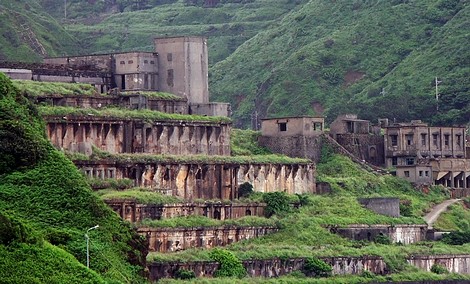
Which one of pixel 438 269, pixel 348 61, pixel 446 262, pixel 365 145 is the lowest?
pixel 438 269

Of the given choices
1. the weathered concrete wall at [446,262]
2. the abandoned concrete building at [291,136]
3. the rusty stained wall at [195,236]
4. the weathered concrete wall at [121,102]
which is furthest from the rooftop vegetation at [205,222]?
the abandoned concrete building at [291,136]

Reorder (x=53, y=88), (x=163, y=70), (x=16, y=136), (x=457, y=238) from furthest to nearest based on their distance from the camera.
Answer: (x=457, y=238) < (x=163, y=70) < (x=53, y=88) < (x=16, y=136)

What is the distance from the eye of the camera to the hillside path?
136000mm

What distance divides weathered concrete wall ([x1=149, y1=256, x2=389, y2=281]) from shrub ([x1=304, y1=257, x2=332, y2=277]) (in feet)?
1.14

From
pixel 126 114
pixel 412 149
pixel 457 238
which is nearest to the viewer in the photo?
pixel 126 114

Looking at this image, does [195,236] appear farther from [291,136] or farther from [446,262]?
[291,136]

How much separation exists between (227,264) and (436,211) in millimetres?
28913

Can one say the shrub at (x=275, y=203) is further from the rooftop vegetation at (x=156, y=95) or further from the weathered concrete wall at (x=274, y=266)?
the rooftop vegetation at (x=156, y=95)

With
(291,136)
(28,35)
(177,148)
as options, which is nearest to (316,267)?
(177,148)

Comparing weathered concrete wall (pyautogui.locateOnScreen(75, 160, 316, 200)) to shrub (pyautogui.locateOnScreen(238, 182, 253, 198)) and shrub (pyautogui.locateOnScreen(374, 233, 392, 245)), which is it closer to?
shrub (pyautogui.locateOnScreen(238, 182, 253, 198))

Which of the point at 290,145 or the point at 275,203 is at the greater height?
the point at 290,145

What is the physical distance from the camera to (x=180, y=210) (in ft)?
384

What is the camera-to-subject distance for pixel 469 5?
183 metres

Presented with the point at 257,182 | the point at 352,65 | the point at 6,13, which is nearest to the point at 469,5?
the point at 352,65
